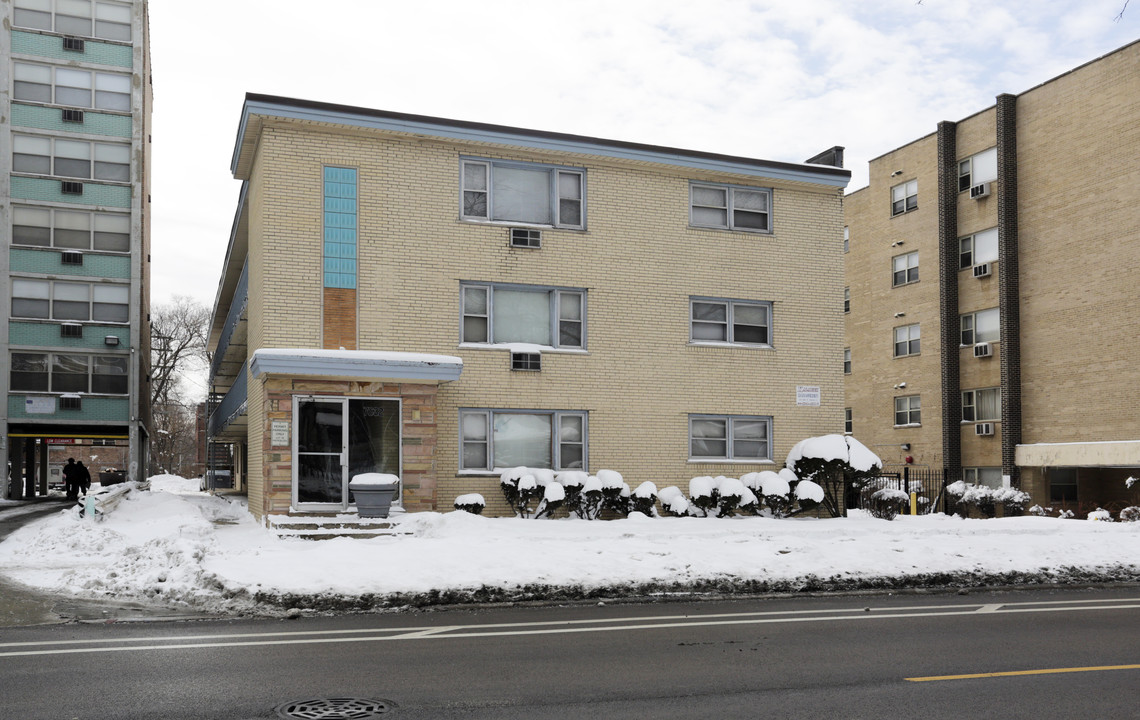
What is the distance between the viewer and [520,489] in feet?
67.3

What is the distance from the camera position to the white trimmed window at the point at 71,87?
39906 mm

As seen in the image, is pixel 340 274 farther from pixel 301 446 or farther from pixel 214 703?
pixel 214 703

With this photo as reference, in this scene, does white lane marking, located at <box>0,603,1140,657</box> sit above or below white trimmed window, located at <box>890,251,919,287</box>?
below

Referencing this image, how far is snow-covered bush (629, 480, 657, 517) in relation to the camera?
21094 millimetres

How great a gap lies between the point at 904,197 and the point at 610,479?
2534 cm

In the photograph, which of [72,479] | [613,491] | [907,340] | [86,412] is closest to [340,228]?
[613,491]

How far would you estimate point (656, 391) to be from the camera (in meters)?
23.0

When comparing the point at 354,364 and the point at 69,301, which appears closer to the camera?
the point at 354,364

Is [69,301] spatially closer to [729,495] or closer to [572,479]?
[572,479]

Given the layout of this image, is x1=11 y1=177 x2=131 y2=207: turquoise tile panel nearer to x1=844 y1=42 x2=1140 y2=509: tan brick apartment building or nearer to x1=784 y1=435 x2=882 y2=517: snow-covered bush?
x1=784 y1=435 x2=882 y2=517: snow-covered bush

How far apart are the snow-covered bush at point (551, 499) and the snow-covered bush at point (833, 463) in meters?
5.75

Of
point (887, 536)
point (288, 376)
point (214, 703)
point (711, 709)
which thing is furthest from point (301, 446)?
point (711, 709)

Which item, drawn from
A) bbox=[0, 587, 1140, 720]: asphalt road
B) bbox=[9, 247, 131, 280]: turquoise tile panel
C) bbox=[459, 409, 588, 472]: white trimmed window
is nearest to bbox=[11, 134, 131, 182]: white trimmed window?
bbox=[9, 247, 131, 280]: turquoise tile panel

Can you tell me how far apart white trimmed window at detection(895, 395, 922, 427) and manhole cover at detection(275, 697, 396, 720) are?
116 ft
